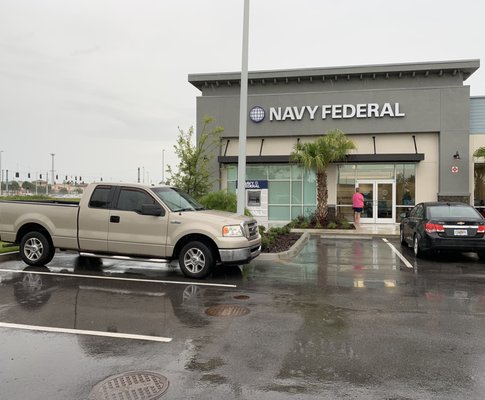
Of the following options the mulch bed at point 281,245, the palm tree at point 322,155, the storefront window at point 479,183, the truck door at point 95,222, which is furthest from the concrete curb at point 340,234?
the storefront window at point 479,183

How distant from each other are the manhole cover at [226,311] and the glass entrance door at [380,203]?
18.1 m

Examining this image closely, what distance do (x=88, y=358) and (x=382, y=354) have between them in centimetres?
325

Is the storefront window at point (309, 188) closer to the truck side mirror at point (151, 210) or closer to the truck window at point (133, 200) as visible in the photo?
the truck window at point (133, 200)

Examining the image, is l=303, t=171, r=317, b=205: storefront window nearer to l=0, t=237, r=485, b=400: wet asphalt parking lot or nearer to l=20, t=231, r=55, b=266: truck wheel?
l=0, t=237, r=485, b=400: wet asphalt parking lot

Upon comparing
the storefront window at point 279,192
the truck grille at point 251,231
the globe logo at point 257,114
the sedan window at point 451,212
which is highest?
the globe logo at point 257,114

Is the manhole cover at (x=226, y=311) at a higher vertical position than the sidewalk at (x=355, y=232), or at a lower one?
lower

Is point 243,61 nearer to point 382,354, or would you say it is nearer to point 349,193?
point 382,354

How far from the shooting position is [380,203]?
2377cm

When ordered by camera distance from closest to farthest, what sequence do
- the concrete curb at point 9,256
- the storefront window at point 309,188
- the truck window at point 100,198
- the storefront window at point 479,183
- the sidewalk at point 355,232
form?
the truck window at point 100,198
the concrete curb at point 9,256
the sidewalk at point 355,232
the storefront window at point 479,183
the storefront window at point 309,188

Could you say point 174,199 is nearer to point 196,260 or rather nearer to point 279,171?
point 196,260

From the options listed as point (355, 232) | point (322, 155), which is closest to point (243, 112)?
point (355, 232)

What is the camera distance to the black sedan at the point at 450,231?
11.4 m

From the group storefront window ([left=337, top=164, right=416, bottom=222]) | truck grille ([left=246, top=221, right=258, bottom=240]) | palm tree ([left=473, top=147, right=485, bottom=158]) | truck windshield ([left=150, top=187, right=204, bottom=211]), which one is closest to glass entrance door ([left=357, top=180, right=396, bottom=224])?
storefront window ([left=337, top=164, right=416, bottom=222])

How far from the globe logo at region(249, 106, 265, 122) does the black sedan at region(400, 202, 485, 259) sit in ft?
45.9
